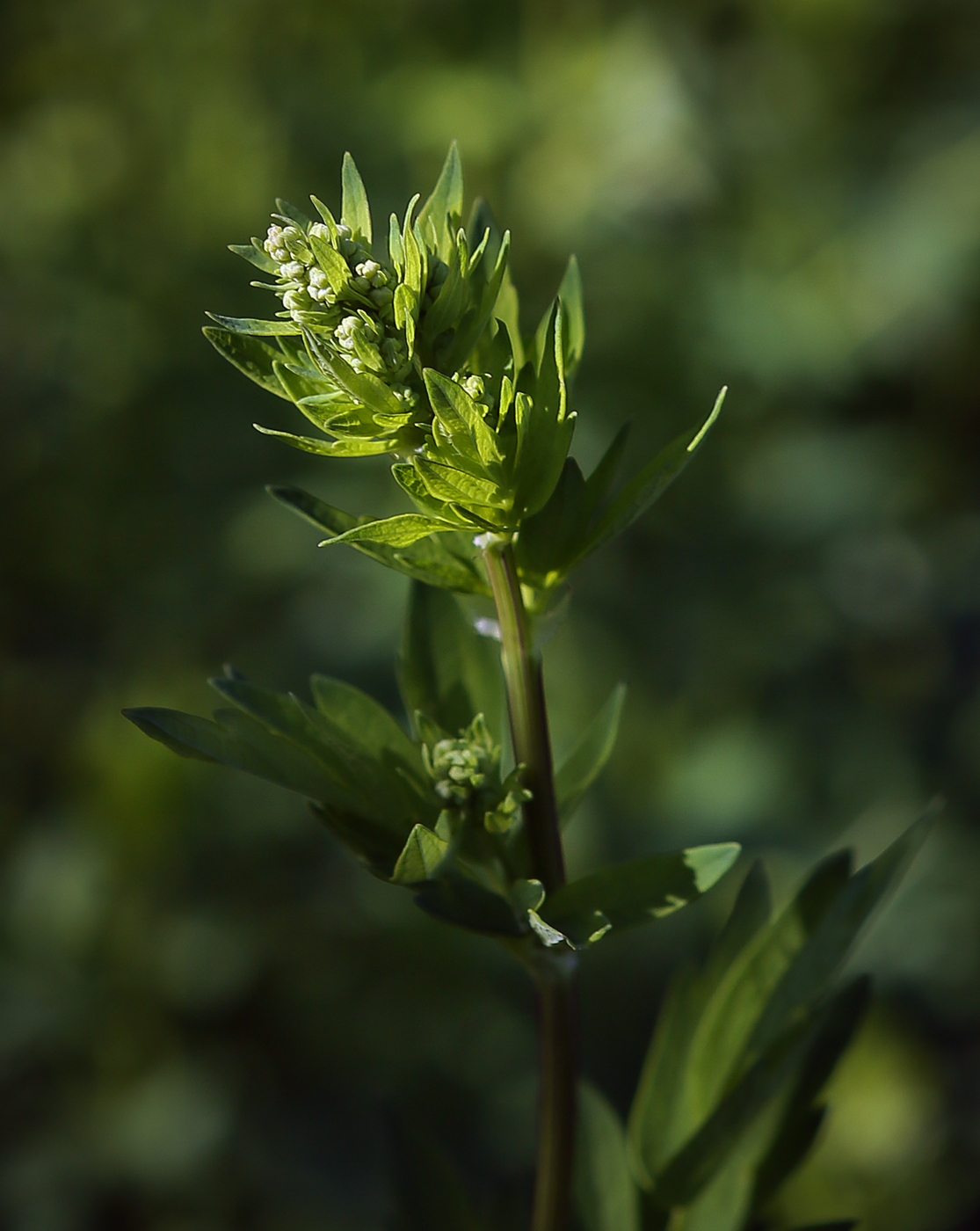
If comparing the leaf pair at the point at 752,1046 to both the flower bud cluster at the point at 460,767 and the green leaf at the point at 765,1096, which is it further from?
the flower bud cluster at the point at 460,767

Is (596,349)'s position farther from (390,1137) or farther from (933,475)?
(390,1137)

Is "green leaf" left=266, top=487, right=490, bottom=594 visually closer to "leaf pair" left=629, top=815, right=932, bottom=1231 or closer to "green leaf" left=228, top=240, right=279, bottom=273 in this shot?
"green leaf" left=228, top=240, right=279, bottom=273

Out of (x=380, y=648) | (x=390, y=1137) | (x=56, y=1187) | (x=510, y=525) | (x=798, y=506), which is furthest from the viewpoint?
(x=798, y=506)

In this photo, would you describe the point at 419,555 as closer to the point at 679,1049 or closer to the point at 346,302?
the point at 346,302

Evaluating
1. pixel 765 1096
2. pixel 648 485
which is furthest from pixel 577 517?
pixel 765 1096

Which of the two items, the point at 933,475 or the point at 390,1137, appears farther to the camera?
the point at 933,475

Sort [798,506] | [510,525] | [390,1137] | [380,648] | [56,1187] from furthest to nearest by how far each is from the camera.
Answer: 1. [798,506]
2. [380,648]
3. [56,1187]
4. [390,1137]
5. [510,525]

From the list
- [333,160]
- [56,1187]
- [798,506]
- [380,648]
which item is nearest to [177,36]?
[333,160]
